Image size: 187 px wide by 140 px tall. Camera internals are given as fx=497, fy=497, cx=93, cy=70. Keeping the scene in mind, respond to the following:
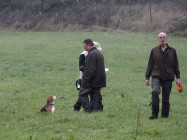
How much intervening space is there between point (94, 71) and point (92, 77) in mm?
178

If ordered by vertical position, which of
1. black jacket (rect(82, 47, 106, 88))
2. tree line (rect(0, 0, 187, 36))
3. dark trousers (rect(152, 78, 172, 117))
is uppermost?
tree line (rect(0, 0, 187, 36))

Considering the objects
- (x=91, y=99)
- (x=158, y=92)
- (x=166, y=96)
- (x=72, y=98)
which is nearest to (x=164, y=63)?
(x=158, y=92)

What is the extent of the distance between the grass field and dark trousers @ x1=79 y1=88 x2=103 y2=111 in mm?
278

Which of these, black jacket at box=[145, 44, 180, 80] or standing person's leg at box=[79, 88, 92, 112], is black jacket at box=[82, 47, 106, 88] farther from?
black jacket at box=[145, 44, 180, 80]

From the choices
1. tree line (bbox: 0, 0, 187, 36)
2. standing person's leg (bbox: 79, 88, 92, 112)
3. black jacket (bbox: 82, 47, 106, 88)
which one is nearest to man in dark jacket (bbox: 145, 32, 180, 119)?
black jacket (bbox: 82, 47, 106, 88)

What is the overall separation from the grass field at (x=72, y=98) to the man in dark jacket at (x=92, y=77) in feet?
1.16

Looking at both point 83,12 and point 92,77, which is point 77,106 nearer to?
point 92,77

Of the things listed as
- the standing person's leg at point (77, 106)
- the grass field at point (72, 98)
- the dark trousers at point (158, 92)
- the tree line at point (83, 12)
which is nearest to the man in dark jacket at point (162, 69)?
the dark trousers at point (158, 92)

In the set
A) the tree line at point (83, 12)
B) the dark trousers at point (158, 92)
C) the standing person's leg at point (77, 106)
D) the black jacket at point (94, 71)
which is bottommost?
the standing person's leg at point (77, 106)

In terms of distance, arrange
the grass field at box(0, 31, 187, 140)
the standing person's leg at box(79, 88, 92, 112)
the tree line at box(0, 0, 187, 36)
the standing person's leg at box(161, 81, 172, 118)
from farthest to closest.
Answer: the tree line at box(0, 0, 187, 36) < the standing person's leg at box(79, 88, 92, 112) < the standing person's leg at box(161, 81, 172, 118) < the grass field at box(0, 31, 187, 140)

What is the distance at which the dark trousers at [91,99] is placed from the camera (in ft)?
42.7

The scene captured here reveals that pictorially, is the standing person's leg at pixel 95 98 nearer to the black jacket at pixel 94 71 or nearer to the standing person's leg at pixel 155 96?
the black jacket at pixel 94 71

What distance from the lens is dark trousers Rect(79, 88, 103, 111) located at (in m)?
13.0

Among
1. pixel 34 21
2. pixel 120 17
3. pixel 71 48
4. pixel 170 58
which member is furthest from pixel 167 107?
pixel 34 21
